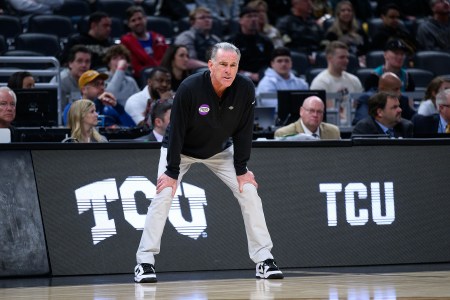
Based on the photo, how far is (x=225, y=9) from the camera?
17047 millimetres

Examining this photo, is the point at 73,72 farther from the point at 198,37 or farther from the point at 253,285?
the point at 253,285

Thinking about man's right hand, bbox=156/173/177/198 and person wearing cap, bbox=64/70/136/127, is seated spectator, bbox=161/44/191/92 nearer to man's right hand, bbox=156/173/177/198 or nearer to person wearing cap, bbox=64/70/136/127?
person wearing cap, bbox=64/70/136/127

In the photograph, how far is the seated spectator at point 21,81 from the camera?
11422mm

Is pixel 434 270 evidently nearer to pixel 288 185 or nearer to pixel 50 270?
pixel 288 185

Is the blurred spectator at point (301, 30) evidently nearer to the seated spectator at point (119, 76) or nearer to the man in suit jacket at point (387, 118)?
the seated spectator at point (119, 76)

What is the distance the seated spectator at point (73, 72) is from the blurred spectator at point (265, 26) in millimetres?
3812

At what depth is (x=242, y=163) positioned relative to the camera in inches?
302

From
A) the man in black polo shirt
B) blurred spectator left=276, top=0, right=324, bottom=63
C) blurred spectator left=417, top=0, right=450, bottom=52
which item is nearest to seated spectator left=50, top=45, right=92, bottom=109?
blurred spectator left=276, top=0, right=324, bottom=63

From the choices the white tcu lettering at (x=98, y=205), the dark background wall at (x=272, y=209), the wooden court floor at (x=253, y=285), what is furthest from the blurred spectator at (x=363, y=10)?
the white tcu lettering at (x=98, y=205)

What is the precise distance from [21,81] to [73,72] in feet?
4.13

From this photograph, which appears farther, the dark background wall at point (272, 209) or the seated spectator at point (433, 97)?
the seated spectator at point (433, 97)

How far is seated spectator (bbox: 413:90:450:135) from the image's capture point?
1142 centimetres

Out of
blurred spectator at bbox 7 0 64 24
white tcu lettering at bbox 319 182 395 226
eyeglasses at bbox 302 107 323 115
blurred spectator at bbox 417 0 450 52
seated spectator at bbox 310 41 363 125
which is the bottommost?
white tcu lettering at bbox 319 182 395 226

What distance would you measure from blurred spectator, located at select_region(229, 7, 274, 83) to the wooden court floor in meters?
6.41
